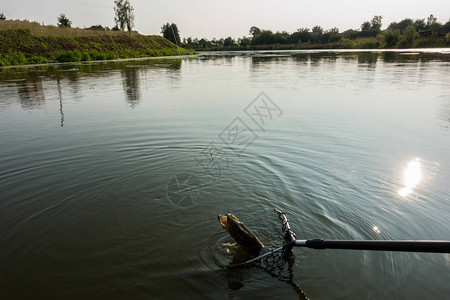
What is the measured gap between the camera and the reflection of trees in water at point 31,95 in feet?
46.2

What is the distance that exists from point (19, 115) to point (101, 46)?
5037 centimetres

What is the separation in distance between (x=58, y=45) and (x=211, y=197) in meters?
55.0

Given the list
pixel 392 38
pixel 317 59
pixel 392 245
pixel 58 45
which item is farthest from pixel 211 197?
pixel 392 38

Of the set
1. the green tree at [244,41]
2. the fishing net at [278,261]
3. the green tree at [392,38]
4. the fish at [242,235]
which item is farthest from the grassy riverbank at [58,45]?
the green tree at [244,41]

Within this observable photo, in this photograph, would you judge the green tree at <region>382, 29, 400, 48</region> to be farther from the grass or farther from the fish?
the fish

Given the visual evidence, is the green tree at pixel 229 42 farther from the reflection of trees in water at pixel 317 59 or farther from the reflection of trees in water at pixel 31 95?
the reflection of trees in water at pixel 31 95

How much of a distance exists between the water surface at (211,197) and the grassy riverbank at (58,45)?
124 feet

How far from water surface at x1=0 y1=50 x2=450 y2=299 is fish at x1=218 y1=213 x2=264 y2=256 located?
27 centimetres

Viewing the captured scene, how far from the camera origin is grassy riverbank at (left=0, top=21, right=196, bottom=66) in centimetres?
4159

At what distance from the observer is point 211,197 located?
5.55 m

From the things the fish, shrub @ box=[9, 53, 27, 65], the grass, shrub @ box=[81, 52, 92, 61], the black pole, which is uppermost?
the grass

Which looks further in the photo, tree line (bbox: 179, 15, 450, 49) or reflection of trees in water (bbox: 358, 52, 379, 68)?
tree line (bbox: 179, 15, 450, 49)

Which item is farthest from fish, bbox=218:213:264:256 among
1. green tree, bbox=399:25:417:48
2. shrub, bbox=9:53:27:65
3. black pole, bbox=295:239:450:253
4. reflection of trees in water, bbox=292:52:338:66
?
green tree, bbox=399:25:417:48

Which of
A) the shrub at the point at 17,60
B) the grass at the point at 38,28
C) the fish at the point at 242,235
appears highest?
the grass at the point at 38,28
